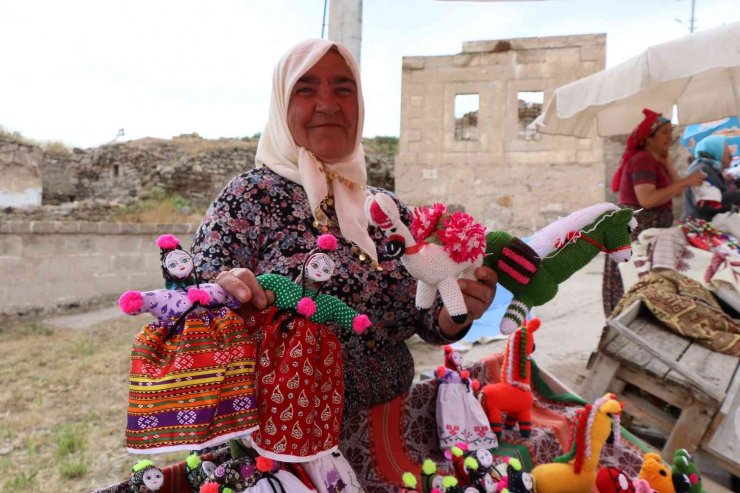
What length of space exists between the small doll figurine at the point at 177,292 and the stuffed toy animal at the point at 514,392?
1373mm

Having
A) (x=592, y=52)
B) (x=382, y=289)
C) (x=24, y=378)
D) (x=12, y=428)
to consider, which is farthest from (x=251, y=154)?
(x=382, y=289)

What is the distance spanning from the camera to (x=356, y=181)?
1523mm

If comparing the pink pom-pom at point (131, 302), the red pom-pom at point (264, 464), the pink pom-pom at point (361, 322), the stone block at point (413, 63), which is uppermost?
the stone block at point (413, 63)

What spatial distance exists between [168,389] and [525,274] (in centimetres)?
88

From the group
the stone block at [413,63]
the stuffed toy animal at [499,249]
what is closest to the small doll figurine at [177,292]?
the stuffed toy animal at [499,249]

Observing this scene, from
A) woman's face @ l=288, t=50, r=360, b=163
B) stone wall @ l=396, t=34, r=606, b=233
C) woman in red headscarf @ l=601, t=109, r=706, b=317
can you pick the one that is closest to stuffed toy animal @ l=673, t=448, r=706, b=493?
woman's face @ l=288, t=50, r=360, b=163

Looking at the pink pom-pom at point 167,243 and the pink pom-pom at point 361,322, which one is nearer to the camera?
the pink pom-pom at point 167,243

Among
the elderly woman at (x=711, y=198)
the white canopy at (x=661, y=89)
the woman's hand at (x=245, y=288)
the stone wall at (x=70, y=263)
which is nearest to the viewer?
the woman's hand at (x=245, y=288)

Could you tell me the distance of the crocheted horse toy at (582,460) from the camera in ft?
5.45

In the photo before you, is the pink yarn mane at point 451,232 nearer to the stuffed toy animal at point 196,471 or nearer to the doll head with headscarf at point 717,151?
the stuffed toy animal at point 196,471

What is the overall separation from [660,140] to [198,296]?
392 cm

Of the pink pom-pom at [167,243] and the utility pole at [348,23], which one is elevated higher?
the utility pole at [348,23]

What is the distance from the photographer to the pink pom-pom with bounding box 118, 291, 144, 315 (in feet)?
2.78

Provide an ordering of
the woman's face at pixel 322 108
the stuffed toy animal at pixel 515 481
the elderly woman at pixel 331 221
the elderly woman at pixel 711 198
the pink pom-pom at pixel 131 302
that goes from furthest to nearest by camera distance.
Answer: the elderly woman at pixel 711 198, the stuffed toy animal at pixel 515 481, the woman's face at pixel 322 108, the elderly woman at pixel 331 221, the pink pom-pom at pixel 131 302
